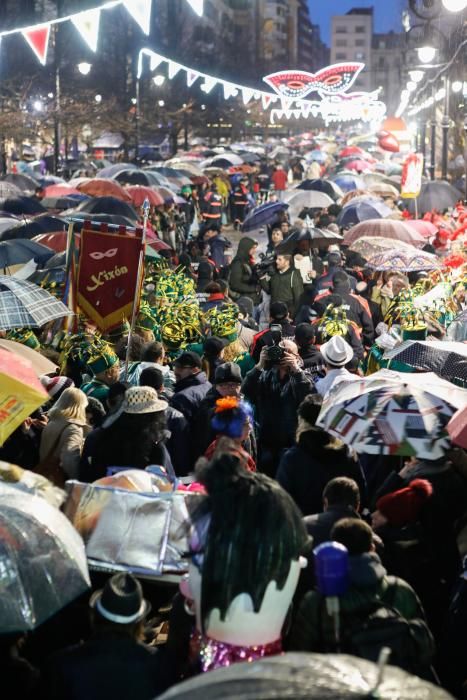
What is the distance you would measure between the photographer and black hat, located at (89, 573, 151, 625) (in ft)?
11.2

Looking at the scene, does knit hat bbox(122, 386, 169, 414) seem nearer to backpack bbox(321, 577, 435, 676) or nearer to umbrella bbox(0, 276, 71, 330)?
umbrella bbox(0, 276, 71, 330)

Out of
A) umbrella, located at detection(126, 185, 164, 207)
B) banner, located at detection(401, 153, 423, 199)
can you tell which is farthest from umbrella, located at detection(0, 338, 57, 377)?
umbrella, located at detection(126, 185, 164, 207)

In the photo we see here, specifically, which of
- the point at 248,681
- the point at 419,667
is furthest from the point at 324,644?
the point at 248,681

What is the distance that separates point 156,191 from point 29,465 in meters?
15.4

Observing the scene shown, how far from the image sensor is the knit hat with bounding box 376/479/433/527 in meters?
5.12

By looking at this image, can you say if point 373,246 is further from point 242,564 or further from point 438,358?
point 242,564

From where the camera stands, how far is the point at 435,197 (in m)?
21.2

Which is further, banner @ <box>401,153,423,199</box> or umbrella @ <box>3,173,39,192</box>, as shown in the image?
umbrella @ <box>3,173,39,192</box>

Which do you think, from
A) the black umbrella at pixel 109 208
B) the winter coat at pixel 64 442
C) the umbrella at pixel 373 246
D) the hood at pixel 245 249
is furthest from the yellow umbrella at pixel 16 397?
the black umbrella at pixel 109 208

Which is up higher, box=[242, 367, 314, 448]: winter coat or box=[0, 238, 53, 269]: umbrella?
box=[0, 238, 53, 269]: umbrella

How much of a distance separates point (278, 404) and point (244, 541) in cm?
380

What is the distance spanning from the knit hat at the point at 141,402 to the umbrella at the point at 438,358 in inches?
78.1

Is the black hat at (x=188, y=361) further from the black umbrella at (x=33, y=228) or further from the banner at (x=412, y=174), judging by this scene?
the banner at (x=412, y=174)

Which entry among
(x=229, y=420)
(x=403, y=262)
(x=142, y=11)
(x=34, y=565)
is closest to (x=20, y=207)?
(x=142, y=11)
